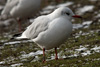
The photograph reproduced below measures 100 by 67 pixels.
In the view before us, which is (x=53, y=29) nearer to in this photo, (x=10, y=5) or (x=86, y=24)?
(x=86, y=24)

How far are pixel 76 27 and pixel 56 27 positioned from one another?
293 inches

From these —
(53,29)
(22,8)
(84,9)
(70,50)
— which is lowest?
(70,50)

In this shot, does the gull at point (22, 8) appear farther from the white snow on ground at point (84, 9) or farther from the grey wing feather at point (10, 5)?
the white snow on ground at point (84, 9)

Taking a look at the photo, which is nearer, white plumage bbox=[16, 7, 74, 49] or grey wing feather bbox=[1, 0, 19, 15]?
white plumage bbox=[16, 7, 74, 49]

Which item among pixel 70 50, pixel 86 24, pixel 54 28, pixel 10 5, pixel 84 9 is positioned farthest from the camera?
pixel 84 9

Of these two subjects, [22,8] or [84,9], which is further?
[84,9]

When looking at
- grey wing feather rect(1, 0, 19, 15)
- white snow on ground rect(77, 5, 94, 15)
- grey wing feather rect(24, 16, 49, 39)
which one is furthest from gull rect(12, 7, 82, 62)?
white snow on ground rect(77, 5, 94, 15)

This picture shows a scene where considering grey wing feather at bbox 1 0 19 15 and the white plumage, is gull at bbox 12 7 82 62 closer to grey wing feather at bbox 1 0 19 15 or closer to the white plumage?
the white plumage

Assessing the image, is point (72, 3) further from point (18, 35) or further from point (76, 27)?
point (18, 35)

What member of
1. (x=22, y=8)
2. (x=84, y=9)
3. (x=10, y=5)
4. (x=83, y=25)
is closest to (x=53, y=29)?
(x=83, y=25)

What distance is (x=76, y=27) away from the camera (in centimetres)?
1559

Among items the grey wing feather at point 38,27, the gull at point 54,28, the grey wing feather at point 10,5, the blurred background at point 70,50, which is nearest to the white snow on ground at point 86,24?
the blurred background at point 70,50

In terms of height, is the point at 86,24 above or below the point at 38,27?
above

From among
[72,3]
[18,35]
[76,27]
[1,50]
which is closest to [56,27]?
[18,35]
